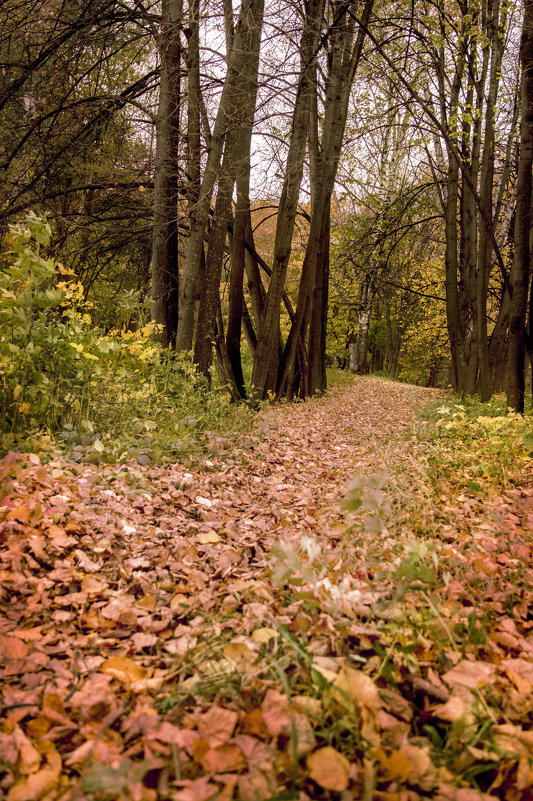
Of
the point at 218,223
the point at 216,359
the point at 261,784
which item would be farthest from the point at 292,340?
the point at 261,784

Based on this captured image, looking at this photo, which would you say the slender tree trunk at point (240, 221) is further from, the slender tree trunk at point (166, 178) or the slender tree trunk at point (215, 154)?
the slender tree trunk at point (166, 178)

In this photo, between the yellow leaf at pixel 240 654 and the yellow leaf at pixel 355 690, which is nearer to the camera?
the yellow leaf at pixel 355 690

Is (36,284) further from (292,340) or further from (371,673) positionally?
(292,340)

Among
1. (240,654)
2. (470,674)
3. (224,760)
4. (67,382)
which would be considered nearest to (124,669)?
(240,654)

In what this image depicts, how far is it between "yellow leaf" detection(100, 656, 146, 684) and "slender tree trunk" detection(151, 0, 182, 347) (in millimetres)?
5662

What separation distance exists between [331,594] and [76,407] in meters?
2.77

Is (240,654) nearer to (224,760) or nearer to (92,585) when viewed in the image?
(224,760)

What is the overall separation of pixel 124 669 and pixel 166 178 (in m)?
7.32

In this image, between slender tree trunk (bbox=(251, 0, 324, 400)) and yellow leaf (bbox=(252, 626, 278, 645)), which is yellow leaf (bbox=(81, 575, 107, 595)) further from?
slender tree trunk (bbox=(251, 0, 324, 400))

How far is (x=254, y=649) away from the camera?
1606mm

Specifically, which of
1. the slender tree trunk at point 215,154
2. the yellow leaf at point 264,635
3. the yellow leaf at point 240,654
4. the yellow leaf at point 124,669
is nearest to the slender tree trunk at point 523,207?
the slender tree trunk at point 215,154

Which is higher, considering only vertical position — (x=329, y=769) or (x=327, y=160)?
(x=327, y=160)

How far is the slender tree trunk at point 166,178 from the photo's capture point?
22.9 feet

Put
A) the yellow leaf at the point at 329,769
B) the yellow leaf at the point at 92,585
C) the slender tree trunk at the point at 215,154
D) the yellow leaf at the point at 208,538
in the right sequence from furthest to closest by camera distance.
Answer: the slender tree trunk at the point at 215,154 → the yellow leaf at the point at 208,538 → the yellow leaf at the point at 92,585 → the yellow leaf at the point at 329,769
